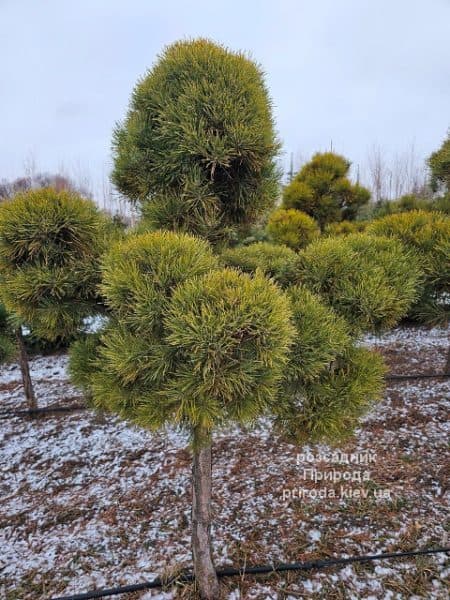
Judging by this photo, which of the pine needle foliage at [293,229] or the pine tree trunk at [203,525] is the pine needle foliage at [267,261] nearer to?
the pine tree trunk at [203,525]

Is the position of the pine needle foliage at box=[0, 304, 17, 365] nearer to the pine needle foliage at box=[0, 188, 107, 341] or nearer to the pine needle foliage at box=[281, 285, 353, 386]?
the pine needle foliage at box=[0, 188, 107, 341]

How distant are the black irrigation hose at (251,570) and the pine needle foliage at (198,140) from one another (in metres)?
1.32

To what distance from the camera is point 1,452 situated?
2.36 m

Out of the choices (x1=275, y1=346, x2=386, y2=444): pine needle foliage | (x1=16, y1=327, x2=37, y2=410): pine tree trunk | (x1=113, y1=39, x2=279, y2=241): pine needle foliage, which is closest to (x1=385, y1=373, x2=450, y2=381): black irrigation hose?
(x1=275, y1=346, x2=386, y2=444): pine needle foliage

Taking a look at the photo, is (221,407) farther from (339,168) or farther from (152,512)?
(339,168)

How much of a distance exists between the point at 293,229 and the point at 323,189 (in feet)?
4.24

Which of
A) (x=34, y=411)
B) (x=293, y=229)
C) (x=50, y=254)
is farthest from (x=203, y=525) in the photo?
(x=293, y=229)

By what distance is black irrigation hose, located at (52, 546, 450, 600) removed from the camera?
135 cm

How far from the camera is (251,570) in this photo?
144cm

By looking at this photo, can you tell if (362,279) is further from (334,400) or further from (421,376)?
(421,376)

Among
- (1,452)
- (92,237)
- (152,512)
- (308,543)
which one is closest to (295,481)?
(308,543)

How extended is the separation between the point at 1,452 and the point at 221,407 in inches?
86.3

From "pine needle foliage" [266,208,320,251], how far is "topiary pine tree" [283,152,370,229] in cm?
78

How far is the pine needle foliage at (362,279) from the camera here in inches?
41.2
